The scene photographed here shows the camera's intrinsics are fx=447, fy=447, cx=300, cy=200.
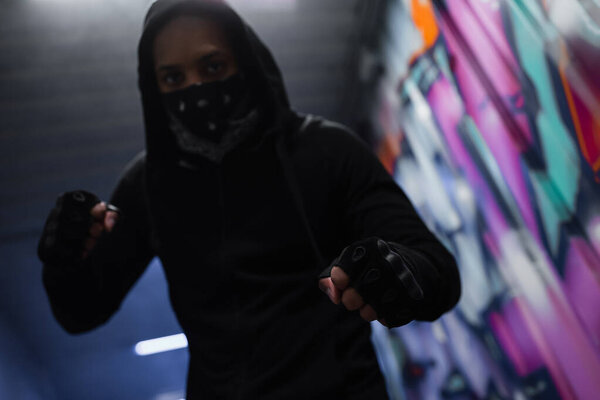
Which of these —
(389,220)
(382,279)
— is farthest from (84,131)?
(382,279)

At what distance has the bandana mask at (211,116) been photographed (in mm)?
1334

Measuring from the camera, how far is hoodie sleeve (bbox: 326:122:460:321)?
2.99 ft

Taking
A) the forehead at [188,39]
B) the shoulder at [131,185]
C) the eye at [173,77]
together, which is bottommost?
the shoulder at [131,185]

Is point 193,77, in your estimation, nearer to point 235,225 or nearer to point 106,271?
point 235,225

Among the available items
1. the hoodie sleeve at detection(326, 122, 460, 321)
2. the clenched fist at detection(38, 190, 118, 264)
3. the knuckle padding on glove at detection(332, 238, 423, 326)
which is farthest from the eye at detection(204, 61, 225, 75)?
the knuckle padding on glove at detection(332, 238, 423, 326)

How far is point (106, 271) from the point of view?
4.60ft

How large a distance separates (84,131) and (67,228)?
7.09 feet

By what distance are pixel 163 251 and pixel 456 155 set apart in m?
1.46

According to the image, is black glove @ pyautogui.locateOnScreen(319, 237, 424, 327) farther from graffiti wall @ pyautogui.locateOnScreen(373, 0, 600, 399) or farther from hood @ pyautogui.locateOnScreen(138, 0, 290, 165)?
graffiti wall @ pyautogui.locateOnScreen(373, 0, 600, 399)

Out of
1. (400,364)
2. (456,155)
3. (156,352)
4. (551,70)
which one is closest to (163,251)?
(551,70)

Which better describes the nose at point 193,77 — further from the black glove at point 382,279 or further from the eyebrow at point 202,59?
the black glove at point 382,279

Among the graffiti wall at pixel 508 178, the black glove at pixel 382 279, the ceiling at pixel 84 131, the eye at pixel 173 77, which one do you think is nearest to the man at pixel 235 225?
the eye at pixel 173 77

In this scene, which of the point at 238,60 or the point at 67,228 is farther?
the point at 238,60

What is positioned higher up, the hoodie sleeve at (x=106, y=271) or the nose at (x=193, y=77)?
the nose at (x=193, y=77)
